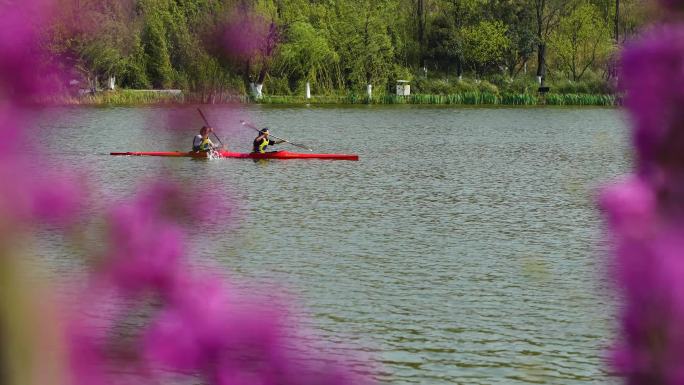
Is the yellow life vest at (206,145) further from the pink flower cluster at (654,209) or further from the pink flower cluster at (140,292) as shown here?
the pink flower cluster at (654,209)

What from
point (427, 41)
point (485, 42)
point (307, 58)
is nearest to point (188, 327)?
point (307, 58)

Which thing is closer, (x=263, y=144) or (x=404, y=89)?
(x=263, y=144)

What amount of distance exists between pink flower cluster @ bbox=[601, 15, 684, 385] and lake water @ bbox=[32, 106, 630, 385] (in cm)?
9

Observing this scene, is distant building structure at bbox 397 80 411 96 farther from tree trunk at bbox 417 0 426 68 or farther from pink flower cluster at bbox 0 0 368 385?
pink flower cluster at bbox 0 0 368 385

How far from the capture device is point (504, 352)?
12781mm

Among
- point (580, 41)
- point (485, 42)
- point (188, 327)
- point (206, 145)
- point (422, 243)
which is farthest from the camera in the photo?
point (580, 41)

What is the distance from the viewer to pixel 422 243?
21.6 meters

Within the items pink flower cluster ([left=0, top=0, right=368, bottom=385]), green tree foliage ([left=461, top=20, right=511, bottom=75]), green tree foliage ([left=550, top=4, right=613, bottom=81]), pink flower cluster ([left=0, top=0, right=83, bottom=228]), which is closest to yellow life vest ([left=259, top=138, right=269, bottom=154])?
pink flower cluster ([left=0, top=0, right=368, bottom=385])

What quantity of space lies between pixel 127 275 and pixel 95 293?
0.15 ft

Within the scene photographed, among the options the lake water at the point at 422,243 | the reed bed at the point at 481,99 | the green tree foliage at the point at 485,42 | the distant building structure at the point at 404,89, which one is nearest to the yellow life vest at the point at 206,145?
the lake water at the point at 422,243

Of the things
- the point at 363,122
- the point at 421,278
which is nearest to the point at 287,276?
the point at 421,278

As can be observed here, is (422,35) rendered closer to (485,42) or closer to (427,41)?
(427,41)

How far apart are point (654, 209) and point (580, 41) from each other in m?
96.2

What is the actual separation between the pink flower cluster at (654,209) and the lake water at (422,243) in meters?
0.09
